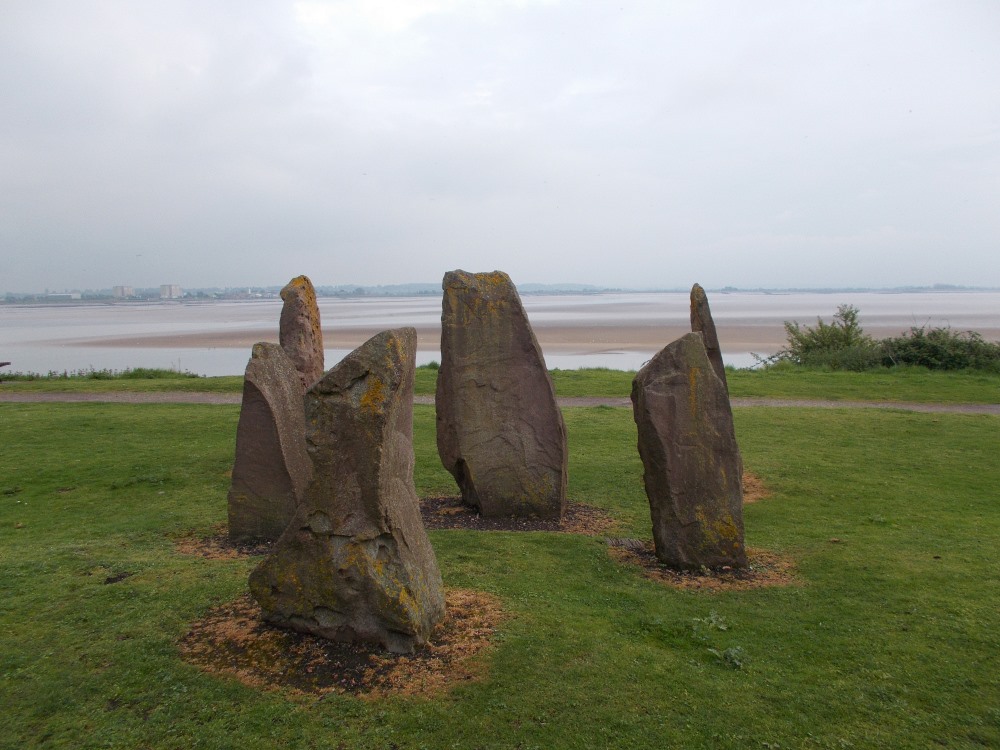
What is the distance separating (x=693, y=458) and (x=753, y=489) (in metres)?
4.15

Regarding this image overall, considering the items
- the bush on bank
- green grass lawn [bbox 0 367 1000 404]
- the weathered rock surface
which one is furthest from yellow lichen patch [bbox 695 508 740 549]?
the bush on bank

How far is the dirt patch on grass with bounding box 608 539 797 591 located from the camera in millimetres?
7652

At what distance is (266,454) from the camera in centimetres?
879

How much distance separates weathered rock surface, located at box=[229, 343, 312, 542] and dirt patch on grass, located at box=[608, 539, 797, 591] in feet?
12.7

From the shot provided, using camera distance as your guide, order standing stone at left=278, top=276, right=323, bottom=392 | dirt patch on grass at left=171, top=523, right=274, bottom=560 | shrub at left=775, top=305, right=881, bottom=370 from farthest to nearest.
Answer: shrub at left=775, top=305, right=881, bottom=370 < standing stone at left=278, top=276, right=323, bottom=392 < dirt patch on grass at left=171, top=523, right=274, bottom=560

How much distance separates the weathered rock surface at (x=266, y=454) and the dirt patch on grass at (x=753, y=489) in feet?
20.9

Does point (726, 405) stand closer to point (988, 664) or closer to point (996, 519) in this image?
point (988, 664)


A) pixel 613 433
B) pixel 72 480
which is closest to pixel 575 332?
pixel 613 433

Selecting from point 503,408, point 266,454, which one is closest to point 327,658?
point 266,454

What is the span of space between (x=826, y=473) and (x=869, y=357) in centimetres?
1673

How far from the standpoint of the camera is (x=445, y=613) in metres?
6.54

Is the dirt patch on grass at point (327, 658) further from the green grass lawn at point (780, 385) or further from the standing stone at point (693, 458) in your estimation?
the green grass lawn at point (780, 385)

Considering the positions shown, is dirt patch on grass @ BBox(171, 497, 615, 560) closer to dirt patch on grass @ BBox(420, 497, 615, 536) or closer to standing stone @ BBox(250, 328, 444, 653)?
dirt patch on grass @ BBox(420, 497, 615, 536)

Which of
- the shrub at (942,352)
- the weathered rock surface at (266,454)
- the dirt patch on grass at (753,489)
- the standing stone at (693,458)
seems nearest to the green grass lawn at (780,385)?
the shrub at (942,352)
